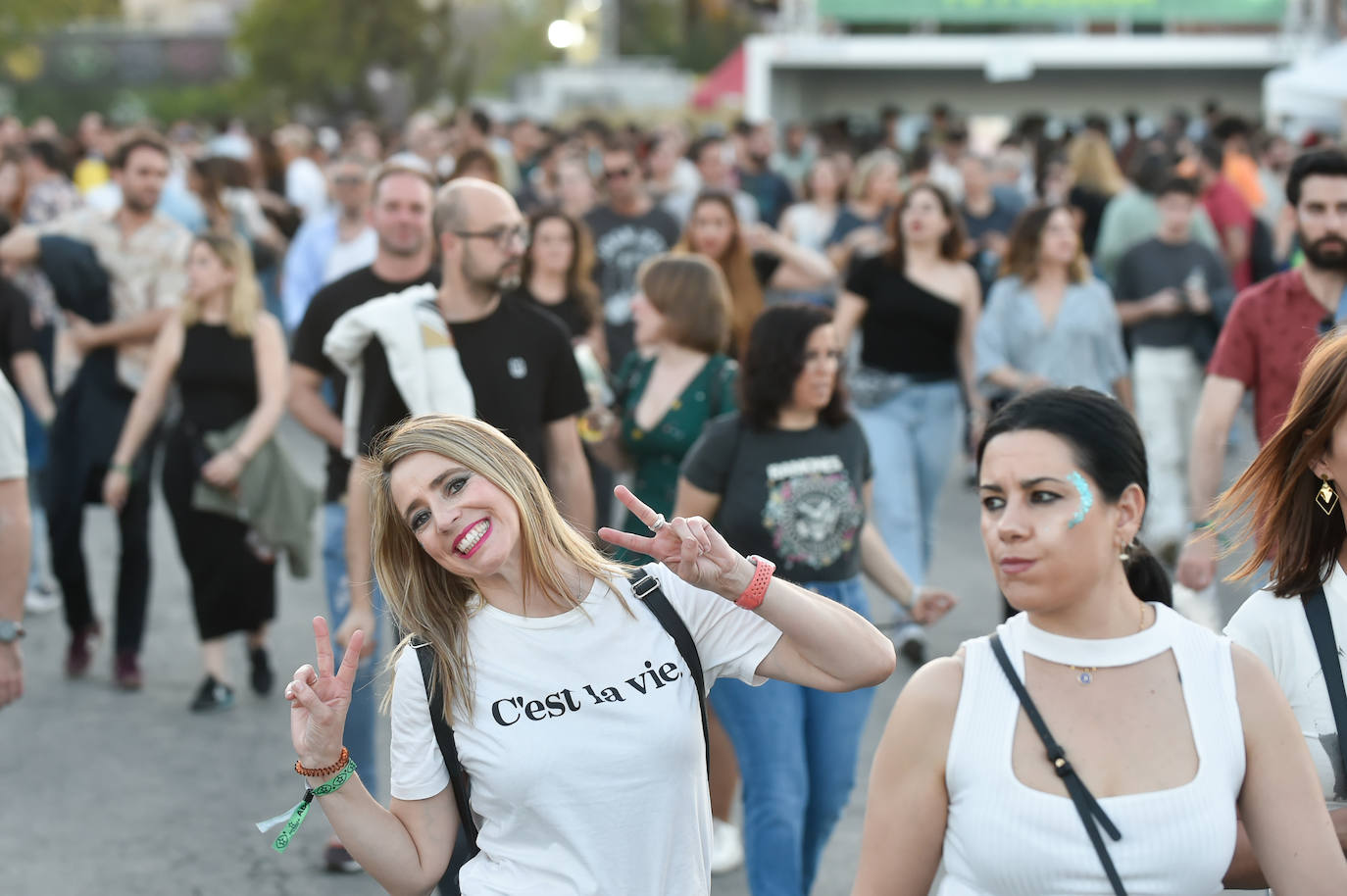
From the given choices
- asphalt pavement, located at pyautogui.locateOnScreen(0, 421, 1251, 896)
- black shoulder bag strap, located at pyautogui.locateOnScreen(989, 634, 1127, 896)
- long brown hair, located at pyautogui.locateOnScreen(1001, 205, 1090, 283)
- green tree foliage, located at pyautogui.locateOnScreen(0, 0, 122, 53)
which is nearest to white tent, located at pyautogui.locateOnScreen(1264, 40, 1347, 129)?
long brown hair, located at pyautogui.locateOnScreen(1001, 205, 1090, 283)

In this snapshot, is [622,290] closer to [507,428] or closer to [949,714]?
[507,428]

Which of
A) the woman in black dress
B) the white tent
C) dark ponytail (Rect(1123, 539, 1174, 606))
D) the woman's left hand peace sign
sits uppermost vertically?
the white tent

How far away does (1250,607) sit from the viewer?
2.75 m

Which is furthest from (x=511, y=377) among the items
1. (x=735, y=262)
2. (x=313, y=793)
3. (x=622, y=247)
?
(x=622, y=247)

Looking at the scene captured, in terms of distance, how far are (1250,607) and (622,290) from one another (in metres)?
6.21

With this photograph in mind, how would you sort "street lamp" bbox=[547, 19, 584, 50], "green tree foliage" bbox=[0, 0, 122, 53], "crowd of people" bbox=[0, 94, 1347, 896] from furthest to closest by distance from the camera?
"green tree foliage" bbox=[0, 0, 122, 53] < "street lamp" bbox=[547, 19, 584, 50] < "crowd of people" bbox=[0, 94, 1347, 896]

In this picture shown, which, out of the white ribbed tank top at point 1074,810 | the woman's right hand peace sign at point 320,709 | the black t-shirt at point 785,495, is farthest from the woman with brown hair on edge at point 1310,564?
the black t-shirt at point 785,495

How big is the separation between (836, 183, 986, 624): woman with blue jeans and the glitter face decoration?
4.64 metres

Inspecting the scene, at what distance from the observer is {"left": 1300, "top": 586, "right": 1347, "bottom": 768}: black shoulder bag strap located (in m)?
2.63

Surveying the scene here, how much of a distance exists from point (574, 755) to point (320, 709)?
0.43m

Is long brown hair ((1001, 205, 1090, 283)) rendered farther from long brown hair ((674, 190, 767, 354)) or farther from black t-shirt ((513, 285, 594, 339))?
black t-shirt ((513, 285, 594, 339))

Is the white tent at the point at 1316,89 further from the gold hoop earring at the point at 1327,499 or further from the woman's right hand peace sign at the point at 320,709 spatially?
the woman's right hand peace sign at the point at 320,709

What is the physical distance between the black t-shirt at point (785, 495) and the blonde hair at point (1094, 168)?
27.5 feet

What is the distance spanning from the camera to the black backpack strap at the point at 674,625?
2.79 metres
